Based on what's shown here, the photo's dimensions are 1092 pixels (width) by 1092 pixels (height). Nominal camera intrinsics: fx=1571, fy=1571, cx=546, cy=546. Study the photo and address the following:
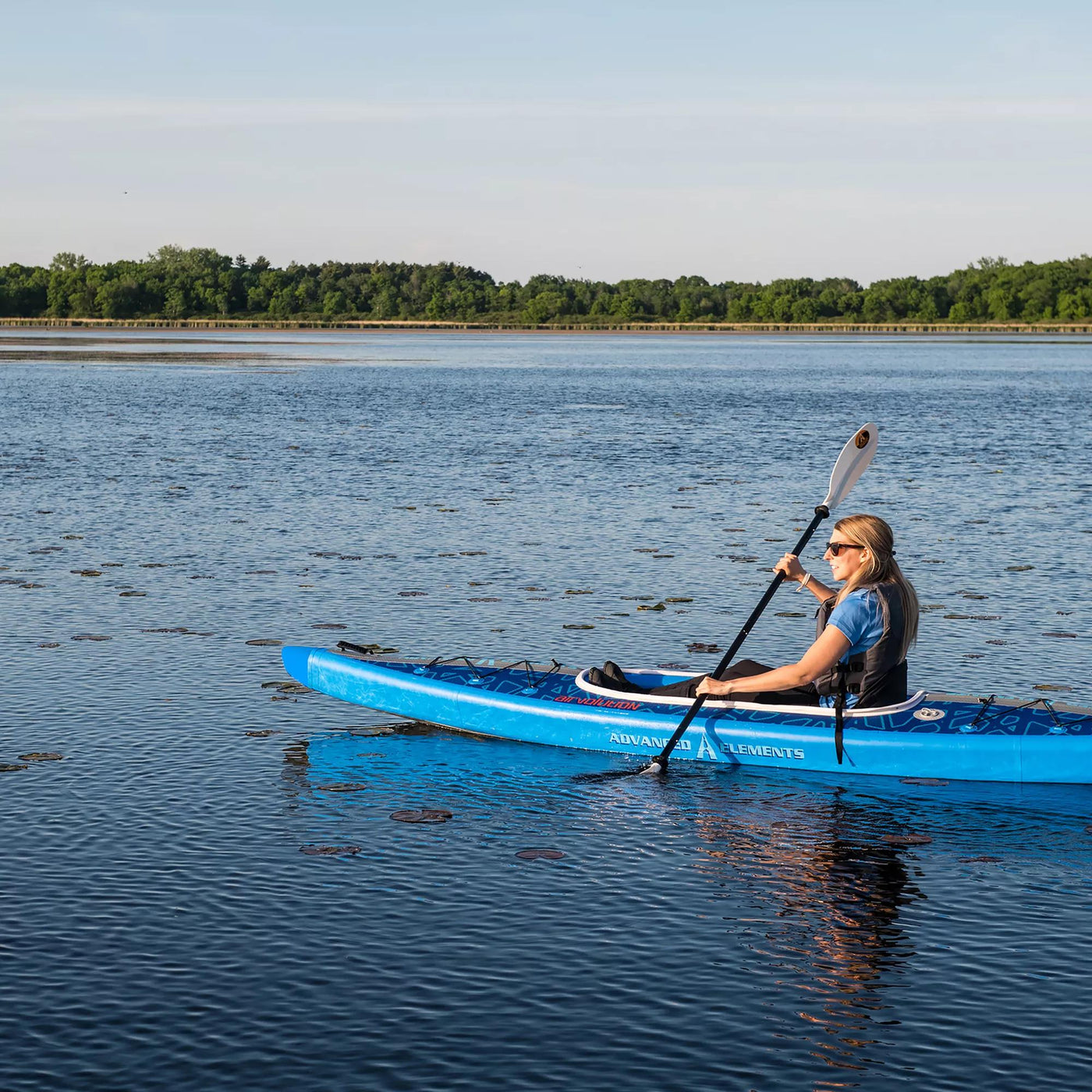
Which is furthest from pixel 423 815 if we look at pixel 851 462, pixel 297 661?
pixel 851 462

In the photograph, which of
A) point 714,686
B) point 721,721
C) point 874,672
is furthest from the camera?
point 721,721

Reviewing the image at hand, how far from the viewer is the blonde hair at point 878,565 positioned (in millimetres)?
9891

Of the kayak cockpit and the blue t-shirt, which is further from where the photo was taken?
the kayak cockpit

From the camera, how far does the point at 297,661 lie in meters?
12.0

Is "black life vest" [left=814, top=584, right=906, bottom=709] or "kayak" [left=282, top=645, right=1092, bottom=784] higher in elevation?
"black life vest" [left=814, top=584, right=906, bottom=709]

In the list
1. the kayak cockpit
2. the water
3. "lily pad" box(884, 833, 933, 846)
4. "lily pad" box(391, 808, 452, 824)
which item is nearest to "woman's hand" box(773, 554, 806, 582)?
the kayak cockpit

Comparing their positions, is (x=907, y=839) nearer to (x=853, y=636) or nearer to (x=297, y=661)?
(x=853, y=636)

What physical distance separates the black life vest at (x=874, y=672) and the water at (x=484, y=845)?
59 cm

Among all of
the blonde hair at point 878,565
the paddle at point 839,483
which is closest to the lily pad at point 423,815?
the paddle at point 839,483

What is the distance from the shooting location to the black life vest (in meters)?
10.1

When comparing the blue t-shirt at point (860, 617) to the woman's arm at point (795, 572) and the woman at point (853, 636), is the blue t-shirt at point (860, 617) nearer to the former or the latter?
the woman at point (853, 636)

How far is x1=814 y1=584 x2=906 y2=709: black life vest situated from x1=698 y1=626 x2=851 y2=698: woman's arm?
171 mm

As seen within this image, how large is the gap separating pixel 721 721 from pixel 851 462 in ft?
10.3

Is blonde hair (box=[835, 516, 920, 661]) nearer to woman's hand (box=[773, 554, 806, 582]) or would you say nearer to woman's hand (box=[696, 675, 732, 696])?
woman's hand (box=[773, 554, 806, 582])
